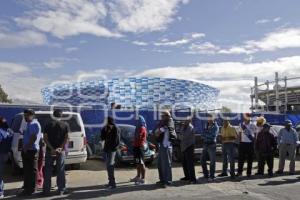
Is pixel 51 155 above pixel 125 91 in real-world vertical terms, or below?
below

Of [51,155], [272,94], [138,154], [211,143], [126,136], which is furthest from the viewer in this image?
[272,94]

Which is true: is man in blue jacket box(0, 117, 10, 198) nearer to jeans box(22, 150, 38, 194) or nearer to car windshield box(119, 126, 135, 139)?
jeans box(22, 150, 38, 194)

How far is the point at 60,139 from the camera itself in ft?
32.4

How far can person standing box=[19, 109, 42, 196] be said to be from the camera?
9.84 meters

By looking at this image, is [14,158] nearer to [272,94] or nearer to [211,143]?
[211,143]

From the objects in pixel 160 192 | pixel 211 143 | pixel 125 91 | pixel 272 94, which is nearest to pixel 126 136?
pixel 211 143

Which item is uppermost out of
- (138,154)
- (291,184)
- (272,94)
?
(272,94)

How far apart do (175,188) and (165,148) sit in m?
0.99

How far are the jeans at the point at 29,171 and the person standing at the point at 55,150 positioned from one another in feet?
0.86

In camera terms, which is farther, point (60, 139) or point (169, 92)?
point (169, 92)

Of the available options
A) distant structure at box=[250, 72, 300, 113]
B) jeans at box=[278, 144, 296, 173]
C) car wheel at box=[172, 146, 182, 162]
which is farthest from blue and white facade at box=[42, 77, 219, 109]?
jeans at box=[278, 144, 296, 173]

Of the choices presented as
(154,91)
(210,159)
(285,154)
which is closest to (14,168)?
(210,159)

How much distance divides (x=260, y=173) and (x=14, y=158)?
691 cm

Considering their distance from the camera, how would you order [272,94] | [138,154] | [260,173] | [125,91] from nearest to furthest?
[138,154] < [260,173] < [272,94] < [125,91]
